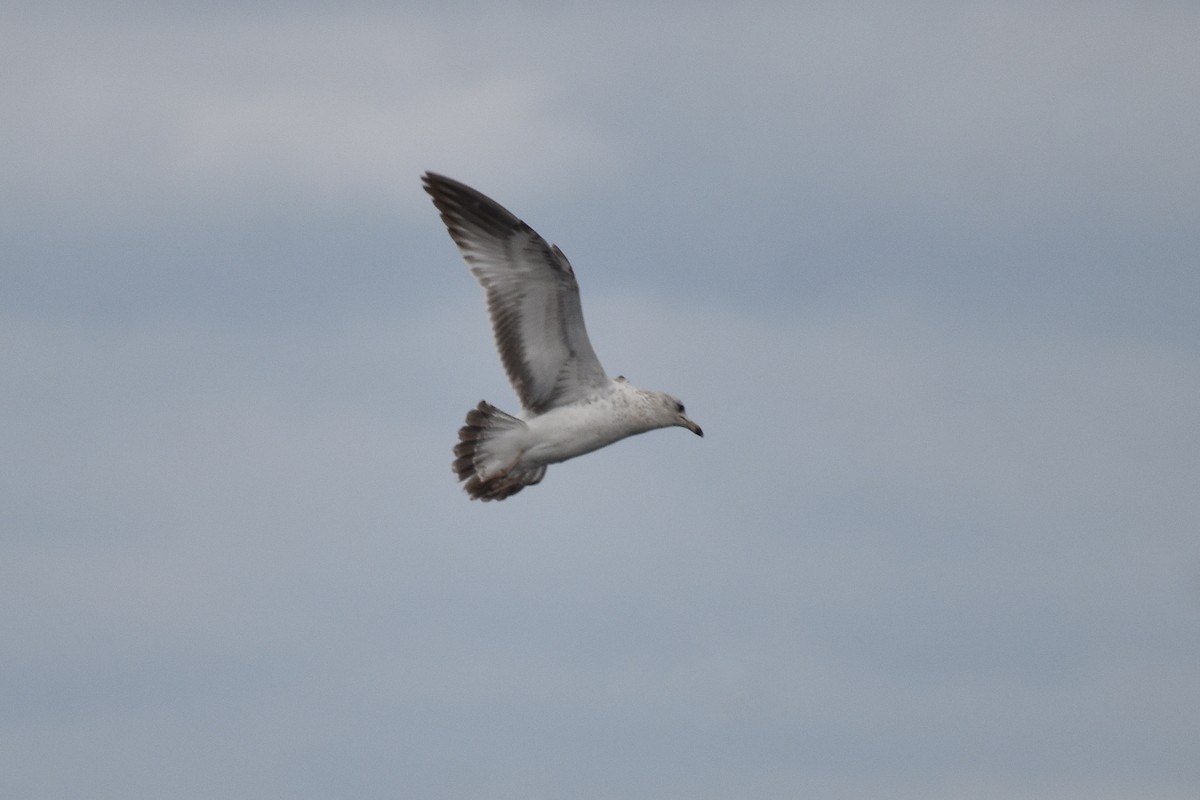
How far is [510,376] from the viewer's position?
179250 millimetres

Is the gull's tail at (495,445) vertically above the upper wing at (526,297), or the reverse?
the upper wing at (526,297)

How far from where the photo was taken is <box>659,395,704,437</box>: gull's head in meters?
179

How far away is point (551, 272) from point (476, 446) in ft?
8.76

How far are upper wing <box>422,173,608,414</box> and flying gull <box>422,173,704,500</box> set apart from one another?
0.01 m

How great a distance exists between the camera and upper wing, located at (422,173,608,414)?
586 feet

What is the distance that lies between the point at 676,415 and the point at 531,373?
2.06 m

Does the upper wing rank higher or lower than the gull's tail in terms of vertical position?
higher

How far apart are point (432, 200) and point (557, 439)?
12.0 feet

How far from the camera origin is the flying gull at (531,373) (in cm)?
17862

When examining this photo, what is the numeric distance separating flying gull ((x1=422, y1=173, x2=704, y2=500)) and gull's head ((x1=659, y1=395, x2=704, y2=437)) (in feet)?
0.04

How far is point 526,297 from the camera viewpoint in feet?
586

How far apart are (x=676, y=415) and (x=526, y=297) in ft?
8.82

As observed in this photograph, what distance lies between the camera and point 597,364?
179 meters

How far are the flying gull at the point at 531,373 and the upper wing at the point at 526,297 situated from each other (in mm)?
13
